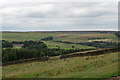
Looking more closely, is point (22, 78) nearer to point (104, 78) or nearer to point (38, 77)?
point (38, 77)

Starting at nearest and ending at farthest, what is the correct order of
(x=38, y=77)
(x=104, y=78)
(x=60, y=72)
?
(x=104, y=78)
(x=38, y=77)
(x=60, y=72)

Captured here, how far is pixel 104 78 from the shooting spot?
13.2 m

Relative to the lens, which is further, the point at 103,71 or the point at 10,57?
the point at 10,57

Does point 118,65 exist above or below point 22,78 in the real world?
above

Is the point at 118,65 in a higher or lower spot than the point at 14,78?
higher

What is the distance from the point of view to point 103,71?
1469 cm

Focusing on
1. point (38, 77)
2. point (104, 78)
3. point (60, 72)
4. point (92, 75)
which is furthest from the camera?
point (60, 72)

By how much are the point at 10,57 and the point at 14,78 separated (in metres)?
22.3

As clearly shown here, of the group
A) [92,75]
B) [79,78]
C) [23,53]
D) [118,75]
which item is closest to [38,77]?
[79,78]

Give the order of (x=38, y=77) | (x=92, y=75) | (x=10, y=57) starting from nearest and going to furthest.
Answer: (x=92, y=75) → (x=38, y=77) → (x=10, y=57)

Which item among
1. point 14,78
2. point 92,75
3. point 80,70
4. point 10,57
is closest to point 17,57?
point 10,57

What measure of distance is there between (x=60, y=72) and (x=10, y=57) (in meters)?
23.9

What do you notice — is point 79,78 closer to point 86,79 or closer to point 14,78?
point 86,79

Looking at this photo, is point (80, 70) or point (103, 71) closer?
point (103, 71)
